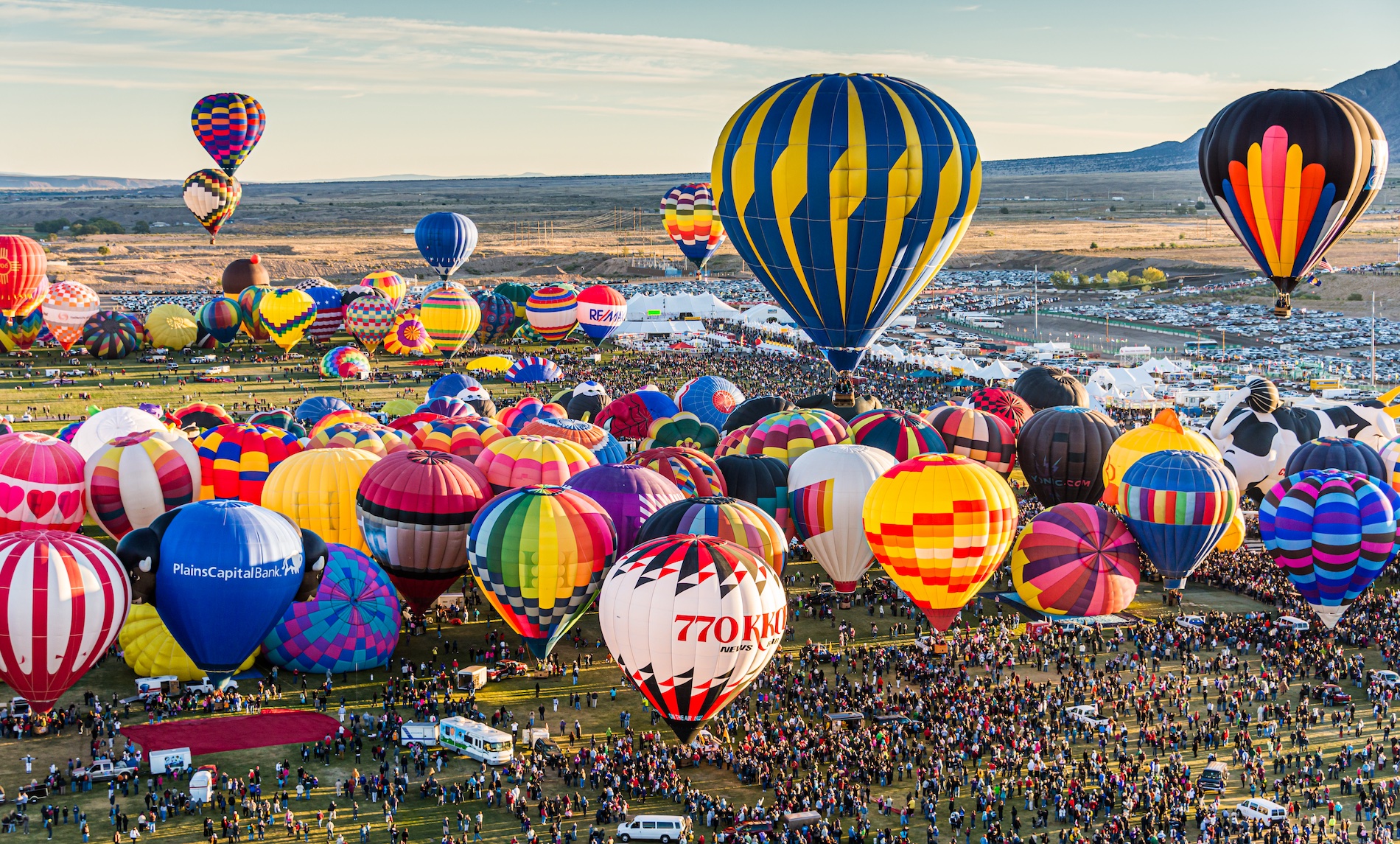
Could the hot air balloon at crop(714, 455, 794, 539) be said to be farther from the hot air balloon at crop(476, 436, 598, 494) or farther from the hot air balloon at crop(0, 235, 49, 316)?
the hot air balloon at crop(0, 235, 49, 316)

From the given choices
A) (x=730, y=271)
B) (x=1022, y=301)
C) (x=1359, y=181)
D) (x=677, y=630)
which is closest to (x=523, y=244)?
(x=730, y=271)

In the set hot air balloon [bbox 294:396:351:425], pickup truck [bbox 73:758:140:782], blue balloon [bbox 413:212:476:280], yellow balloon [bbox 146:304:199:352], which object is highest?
blue balloon [bbox 413:212:476:280]

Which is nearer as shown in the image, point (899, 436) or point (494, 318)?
point (899, 436)

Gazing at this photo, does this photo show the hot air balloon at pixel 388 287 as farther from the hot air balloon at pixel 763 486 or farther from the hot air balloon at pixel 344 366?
the hot air balloon at pixel 763 486

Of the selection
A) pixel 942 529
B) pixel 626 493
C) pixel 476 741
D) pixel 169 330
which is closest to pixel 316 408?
pixel 626 493

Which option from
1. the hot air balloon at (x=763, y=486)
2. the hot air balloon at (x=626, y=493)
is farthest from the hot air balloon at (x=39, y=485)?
the hot air balloon at (x=763, y=486)

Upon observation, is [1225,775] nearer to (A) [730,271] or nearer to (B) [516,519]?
(B) [516,519]

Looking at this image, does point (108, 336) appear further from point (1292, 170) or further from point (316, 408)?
point (1292, 170)

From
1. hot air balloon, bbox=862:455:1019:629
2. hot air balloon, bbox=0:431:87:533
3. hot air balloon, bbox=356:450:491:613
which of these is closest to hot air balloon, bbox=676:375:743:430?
hot air balloon, bbox=862:455:1019:629
